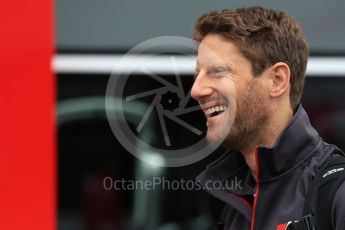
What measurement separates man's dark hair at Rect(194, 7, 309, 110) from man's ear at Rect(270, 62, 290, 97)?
0.01 meters

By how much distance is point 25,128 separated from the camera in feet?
7.55

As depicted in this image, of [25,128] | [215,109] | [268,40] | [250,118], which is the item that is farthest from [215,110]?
[25,128]

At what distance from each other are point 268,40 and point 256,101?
16cm

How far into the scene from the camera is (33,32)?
7.68ft

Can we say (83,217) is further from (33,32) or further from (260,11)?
(260,11)

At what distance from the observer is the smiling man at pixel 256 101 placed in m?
1.58

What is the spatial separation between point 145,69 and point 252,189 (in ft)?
2.67

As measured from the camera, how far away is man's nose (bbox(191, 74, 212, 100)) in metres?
1.71

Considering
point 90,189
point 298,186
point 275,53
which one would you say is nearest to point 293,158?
point 298,186

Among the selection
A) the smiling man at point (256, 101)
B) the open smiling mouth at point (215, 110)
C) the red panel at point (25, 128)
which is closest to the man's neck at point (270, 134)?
the smiling man at point (256, 101)

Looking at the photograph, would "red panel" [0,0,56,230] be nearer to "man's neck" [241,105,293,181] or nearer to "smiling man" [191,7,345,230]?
"smiling man" [191,7,345,230]

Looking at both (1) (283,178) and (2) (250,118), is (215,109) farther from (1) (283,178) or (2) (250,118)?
(1) (283,178)

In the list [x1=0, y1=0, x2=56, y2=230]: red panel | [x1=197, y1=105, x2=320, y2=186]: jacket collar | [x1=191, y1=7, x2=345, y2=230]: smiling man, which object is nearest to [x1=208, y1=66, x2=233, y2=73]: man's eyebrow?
[x1=191, y1=7, x2=345, y2=230]: smiling man

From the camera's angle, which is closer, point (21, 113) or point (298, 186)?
point (298, 186)
